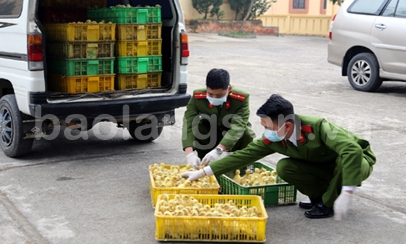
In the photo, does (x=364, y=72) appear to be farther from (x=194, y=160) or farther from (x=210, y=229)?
(x=210, y=229)

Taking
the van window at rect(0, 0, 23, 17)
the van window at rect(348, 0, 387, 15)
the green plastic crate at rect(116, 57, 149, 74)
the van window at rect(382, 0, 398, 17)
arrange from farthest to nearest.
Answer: the van window at rect(348, 0, 387, 15)
the van window at rect(382, 0, 398, 17)
the green plastic crate at rect(116, 57, 149, 74)
the van window at rect(0, 0, 23, 17)

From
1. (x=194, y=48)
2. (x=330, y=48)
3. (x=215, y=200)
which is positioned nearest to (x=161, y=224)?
(x=215, y=200)

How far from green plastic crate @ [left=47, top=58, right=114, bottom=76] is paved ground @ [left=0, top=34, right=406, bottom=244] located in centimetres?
92

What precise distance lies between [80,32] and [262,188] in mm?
2658

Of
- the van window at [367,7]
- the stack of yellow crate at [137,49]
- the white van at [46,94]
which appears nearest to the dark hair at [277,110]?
the white van at [46,94]

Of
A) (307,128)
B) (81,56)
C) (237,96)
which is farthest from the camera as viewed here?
(81,56)

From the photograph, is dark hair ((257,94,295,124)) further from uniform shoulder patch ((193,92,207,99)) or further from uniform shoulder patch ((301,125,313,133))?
uniform shoulder patch ((193,92,207,99))

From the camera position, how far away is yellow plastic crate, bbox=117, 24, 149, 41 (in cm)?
655

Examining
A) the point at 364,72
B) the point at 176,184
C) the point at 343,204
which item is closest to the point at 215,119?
the point at 176,184

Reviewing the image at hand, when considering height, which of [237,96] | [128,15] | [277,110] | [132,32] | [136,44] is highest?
[128,15]

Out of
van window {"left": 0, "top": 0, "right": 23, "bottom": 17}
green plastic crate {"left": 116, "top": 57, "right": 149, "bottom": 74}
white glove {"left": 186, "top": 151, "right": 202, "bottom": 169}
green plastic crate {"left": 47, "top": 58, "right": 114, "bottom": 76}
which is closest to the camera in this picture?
white glove {"left": 186, "top": 151, "right": 202, "bottom": 169}

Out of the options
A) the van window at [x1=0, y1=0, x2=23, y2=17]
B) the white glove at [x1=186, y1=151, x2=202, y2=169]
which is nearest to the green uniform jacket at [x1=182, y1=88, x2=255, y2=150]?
the white glove at [x1=186, y1=151, x2=202, y2=169]

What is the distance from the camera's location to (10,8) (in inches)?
246

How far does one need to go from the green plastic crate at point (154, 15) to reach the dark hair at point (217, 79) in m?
1.66
